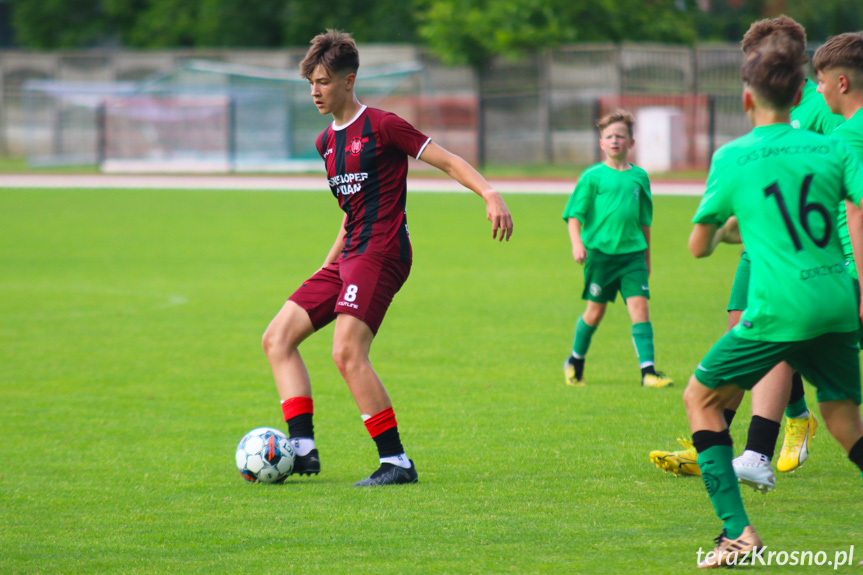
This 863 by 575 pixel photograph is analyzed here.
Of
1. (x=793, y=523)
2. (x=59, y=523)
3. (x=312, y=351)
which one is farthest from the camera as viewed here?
(x=312, y=351)

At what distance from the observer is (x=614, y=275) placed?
24.4 ft

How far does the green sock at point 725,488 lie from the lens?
3645 mm

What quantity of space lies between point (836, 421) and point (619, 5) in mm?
36693

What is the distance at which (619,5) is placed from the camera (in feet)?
126

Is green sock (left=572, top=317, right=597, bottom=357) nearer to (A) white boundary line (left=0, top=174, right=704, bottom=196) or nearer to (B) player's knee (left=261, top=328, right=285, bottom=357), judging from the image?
(B) player's knee (left=261, top=328, right=285, bottom=357)

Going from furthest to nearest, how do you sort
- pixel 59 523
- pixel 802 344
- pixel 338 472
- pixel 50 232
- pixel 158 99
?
1. pixel 158 99
2. pixel 50 232
3. pixel 338 472
4. pixel 59 523
5. pixel 802 344

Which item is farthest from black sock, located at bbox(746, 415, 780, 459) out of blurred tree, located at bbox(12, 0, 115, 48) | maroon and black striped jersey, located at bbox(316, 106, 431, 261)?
blurred tree, located at bbox(12, 0, 115, 48)

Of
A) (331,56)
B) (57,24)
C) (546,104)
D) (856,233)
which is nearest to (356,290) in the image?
(331,56)

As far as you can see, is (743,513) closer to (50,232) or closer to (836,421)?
(836,421)

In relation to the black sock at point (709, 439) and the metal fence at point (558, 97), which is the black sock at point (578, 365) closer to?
the black sock at point (709, 439)

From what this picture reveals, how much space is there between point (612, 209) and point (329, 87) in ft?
10.1

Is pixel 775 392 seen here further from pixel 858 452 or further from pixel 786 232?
pixel 786 232

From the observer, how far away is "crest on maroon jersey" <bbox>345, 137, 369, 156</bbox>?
16.2 ft

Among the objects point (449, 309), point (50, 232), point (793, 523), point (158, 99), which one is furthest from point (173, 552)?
point (158, 99)
